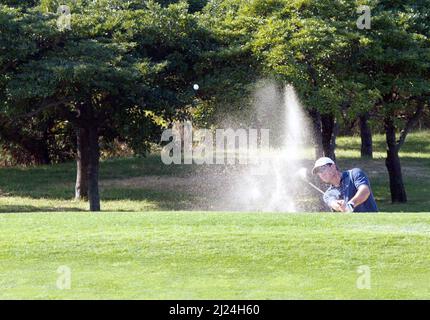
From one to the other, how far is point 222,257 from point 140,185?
22.4 metres

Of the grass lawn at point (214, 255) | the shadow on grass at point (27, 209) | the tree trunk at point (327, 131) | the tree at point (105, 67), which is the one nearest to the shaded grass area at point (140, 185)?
the shadow on grass at point (27, 209)

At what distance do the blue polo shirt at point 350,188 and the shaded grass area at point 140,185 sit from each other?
51.2 feet

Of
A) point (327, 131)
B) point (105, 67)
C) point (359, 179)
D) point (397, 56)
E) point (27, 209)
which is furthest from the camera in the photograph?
point (327, 131)

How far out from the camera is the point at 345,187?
991 centimetres

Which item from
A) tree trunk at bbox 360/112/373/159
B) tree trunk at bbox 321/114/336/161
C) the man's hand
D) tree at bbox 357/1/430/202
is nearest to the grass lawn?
the man's hand

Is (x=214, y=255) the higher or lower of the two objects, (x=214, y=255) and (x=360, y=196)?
the lower

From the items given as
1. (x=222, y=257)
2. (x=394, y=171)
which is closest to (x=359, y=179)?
(x=222, y=257)

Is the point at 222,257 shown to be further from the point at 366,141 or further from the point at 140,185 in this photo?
the point at 366,141

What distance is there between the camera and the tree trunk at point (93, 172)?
25078 mm

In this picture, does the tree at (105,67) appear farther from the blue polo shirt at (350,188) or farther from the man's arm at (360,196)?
the man's arm at (360,196)

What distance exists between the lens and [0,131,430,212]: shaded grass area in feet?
88.6

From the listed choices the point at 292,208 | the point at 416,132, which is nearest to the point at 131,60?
Result: the point at 292,208

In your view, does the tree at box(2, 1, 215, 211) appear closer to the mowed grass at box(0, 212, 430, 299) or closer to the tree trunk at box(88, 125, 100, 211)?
the tree trunk at box(88, 125, 100, 211)
